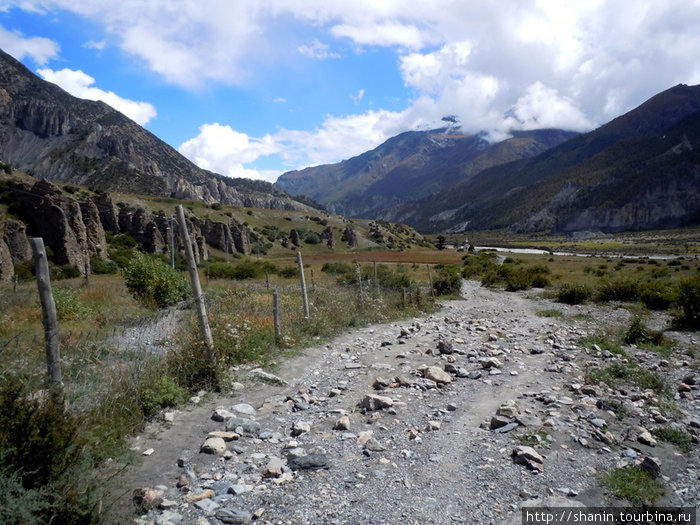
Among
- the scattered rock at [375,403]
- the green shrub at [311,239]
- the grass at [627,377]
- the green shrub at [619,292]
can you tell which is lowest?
the green shrub at [619,292]

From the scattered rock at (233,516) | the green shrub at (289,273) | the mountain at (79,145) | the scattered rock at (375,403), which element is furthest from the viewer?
the mountain at (79,145)

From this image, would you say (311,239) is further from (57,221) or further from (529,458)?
(529,458)

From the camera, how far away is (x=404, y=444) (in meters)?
5.45

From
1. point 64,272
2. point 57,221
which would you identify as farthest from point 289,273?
point 57,221

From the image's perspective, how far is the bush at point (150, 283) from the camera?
55.3 ft

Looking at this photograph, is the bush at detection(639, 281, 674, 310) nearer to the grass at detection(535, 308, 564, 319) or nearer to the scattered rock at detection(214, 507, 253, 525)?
the grass at detection(535, 308, 564, 319)

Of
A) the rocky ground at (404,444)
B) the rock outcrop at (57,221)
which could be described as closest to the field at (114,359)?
the rocky ground at (404,444)

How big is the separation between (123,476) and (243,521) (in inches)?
61.8

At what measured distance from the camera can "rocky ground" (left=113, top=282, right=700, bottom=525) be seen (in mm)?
4117

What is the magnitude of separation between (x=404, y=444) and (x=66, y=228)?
3784 cm

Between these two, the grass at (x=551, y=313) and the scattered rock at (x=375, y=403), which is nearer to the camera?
the scattered rock at (x=375, y=403)

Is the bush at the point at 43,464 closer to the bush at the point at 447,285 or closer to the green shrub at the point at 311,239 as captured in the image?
the bush at the point at 447,285

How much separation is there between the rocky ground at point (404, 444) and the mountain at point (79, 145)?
10984 centimetres

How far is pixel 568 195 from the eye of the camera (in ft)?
593
